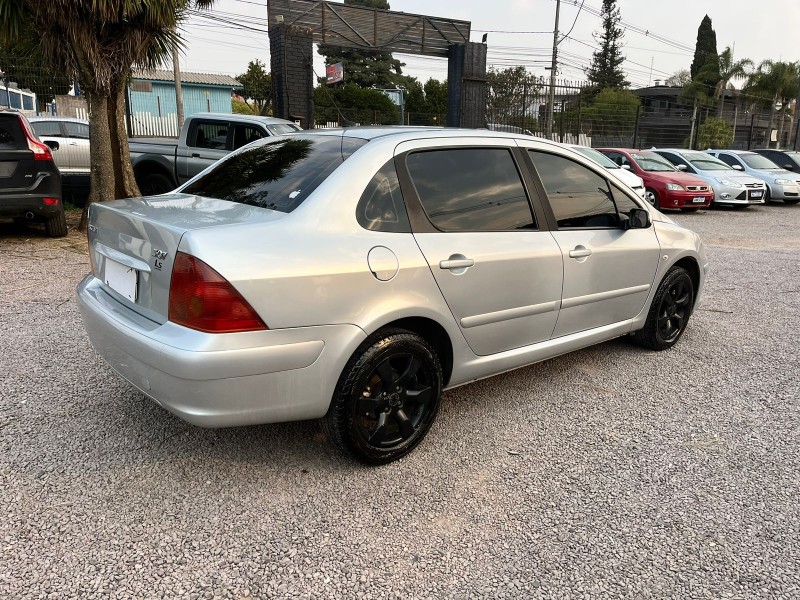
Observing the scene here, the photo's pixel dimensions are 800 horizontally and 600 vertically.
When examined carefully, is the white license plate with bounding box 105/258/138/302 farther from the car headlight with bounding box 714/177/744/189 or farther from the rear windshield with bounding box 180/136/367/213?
the car headlight with bounding box 714/177/744/189

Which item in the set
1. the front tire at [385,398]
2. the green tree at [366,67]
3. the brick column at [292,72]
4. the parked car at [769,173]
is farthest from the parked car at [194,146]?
the green tree at [366,67]

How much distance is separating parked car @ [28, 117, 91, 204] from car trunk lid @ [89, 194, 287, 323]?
8.26 metres

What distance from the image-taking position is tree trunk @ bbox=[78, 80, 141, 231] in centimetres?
807

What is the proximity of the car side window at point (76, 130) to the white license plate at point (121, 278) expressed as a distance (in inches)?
398

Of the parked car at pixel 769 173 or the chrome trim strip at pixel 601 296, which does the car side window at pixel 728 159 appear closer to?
the parked car at pixel 769 173

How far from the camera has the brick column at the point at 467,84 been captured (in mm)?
17703

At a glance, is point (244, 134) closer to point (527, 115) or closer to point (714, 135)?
point (527, 115)

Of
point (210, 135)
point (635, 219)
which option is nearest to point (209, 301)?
point (635, 219)

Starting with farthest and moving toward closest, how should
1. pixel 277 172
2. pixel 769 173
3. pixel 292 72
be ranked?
pixel 769 173, pixel 292 72, pixel 277 172

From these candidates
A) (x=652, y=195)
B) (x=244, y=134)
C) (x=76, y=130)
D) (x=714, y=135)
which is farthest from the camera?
(x=714, y=135)

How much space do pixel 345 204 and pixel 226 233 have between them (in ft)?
1.77

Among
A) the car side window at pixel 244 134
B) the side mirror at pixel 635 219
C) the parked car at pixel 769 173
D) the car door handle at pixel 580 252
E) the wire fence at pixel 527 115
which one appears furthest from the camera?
the wire fence at pixel 527 115

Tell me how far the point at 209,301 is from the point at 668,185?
1326 cm

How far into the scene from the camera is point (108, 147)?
27.1 feet
